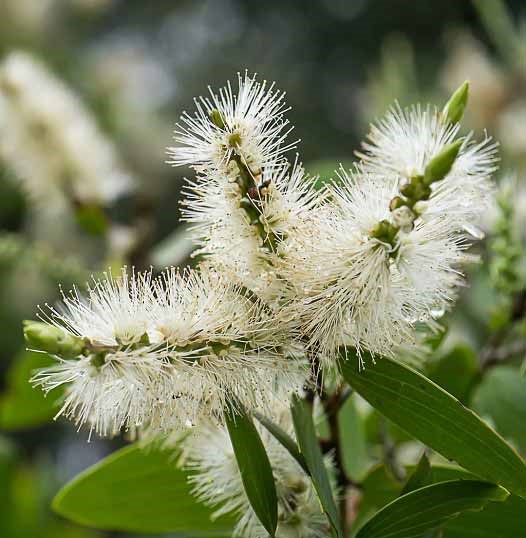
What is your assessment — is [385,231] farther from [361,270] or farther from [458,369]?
[458,369]

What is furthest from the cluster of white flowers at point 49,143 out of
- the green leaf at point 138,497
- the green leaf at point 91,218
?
the green leaf at point 138,497

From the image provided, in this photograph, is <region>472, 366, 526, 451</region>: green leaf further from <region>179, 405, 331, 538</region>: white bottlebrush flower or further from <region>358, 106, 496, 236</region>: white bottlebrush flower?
<region>358, 106, 496, 236</region>: white bottlebrush flower

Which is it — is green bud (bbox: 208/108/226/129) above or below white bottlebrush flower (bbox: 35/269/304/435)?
above

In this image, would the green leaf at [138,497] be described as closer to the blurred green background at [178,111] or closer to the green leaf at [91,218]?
the blurred green background at [178,111]

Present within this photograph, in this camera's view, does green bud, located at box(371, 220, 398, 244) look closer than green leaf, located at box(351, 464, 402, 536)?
Yes

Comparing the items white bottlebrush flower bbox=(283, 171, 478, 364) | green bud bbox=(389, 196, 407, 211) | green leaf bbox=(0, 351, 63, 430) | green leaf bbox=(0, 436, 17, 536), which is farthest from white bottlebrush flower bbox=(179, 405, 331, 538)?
green leaf bbox=(0, 436, 17, 536)

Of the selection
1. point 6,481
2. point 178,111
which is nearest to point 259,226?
point 6,481
